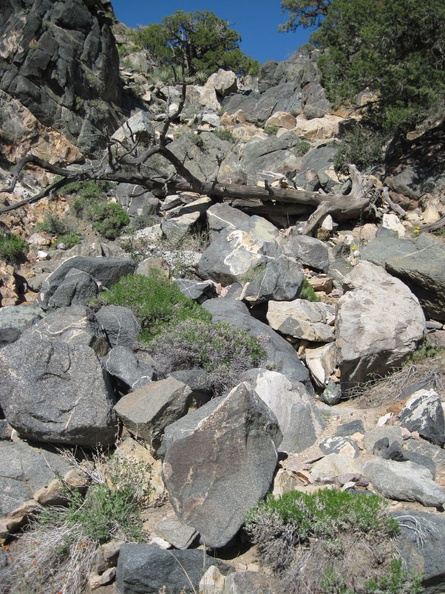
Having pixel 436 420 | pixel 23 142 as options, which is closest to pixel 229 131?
pixel 23 142

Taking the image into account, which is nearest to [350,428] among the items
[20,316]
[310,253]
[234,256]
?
[234,256]

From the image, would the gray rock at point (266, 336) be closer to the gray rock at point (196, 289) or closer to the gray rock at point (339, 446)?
the gray rock at point (196, 289)

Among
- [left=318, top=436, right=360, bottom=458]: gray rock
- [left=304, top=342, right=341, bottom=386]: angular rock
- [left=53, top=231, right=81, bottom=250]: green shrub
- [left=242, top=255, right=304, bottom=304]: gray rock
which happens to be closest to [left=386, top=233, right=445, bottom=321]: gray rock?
[left=242, top=255, right=304, bottom=304]: gray rock

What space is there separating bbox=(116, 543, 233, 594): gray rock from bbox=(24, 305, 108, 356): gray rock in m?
2.97

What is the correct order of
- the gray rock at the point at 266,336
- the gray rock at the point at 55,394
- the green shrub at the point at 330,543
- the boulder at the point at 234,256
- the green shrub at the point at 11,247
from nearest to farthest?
the green shrub at the point at 330,543, the gray rock at the point at 55,394, the gray rock at the point at 266,336, the boulder at the point at 234,256, the green shrub at the point at 11,247

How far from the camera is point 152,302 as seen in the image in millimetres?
7812

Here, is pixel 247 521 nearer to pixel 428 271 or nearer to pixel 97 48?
pixel 428 271

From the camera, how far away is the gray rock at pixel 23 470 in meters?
4.78

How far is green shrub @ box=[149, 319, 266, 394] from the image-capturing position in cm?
667

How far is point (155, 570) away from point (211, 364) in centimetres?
304

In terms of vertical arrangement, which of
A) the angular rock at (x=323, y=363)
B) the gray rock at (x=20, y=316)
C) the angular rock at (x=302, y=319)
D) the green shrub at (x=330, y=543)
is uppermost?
the angular rock at (x=302, y=319)

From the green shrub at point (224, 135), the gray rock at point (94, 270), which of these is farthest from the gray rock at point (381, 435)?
the green shrub at point (224, 135)

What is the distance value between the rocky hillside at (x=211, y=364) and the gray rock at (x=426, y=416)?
0.02 metres

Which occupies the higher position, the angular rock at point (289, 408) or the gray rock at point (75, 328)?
the angular rock at point (289, 408)
